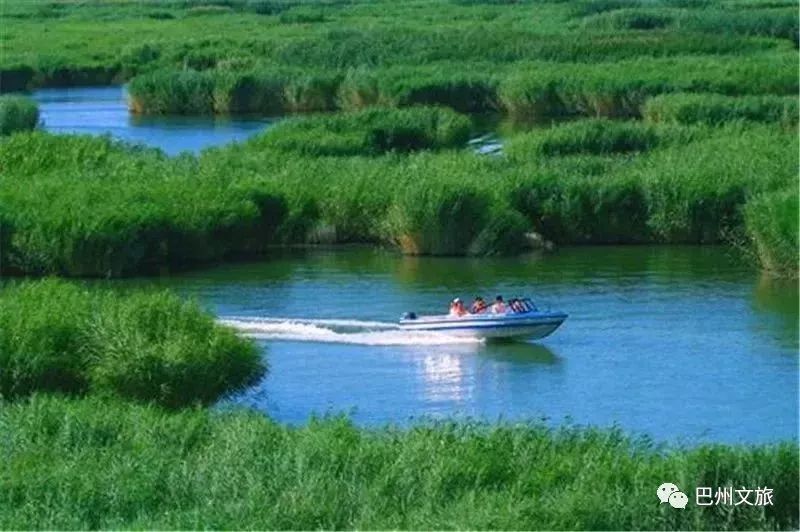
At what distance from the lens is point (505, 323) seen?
25453 mm

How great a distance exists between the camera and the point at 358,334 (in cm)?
2588

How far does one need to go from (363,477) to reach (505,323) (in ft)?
32.4

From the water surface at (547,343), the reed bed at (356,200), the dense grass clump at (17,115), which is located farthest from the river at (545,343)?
the dense grass clump at (17,115)

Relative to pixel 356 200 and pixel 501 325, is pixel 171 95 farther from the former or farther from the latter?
pixel 501 325

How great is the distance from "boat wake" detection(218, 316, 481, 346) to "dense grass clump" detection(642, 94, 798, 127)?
17372 mm

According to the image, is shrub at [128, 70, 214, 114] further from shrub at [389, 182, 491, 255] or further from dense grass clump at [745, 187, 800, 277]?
dense grass clump at [745, 187, 800, 277]

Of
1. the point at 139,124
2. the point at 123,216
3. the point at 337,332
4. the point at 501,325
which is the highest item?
the point at 123,216

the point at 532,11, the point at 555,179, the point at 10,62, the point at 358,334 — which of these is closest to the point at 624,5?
the point at 532,11

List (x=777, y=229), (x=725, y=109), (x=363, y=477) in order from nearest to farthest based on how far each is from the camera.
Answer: (x=363, y=477), (x=777, y=229), (x=725, y=109)

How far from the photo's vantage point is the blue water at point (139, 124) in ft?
152

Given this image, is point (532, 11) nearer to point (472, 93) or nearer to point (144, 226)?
point (472, 93)

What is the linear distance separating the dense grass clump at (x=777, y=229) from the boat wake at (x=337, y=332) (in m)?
6.00

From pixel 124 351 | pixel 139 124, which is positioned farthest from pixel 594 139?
pixel 124 351

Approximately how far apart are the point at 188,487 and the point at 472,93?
122 ft
